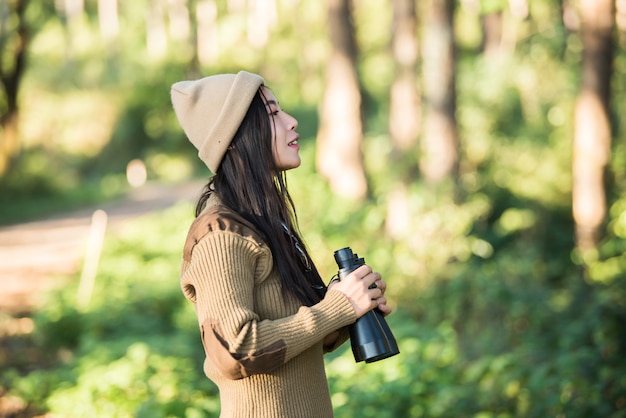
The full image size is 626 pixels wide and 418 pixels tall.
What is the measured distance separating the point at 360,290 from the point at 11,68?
92.3ft

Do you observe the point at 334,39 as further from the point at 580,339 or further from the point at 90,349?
the point at 580,339

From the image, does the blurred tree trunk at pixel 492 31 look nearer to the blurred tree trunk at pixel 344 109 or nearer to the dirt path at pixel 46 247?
the dirt path at pixel 46 247

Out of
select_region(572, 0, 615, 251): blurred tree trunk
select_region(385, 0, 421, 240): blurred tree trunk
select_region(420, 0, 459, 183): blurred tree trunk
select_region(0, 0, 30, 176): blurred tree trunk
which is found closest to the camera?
select_region(572, 0, 615, 251): blurred tree trunk

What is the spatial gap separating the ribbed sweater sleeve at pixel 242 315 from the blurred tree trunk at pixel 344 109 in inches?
599

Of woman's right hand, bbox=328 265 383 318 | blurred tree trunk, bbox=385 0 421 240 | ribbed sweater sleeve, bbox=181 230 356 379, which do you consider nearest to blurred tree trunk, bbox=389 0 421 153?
blurred tree trunk, bbox=385 0 421 240

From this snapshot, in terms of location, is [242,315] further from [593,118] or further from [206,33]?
[206,33]

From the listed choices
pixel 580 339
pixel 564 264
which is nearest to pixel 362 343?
pixel 580 339

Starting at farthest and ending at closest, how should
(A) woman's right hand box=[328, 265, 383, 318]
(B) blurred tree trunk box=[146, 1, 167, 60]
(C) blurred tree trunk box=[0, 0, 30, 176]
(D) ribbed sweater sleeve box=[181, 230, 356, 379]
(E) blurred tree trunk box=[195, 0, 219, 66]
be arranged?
(B) blurred tree trunk box=[146, 1, 167, 60]
(E) blurred tree trunk box=[195, 0, 219, 66]
(C) blurred tree trunk box=[0, 0, 30, 176]
(A) woman's right hand box=[328, 265, 383, 318]
(D) ribbed sweater sleeve box=[181, 230, 356, 379]

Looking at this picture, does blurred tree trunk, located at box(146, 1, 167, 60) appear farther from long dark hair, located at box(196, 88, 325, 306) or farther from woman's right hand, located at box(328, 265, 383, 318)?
woman's right hand, located at box(328, 265, 383, 318)

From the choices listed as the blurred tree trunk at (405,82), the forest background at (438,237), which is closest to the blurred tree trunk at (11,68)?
the forest background at (438,237)

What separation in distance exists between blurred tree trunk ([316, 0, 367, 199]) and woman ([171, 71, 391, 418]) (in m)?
15.0

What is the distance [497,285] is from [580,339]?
109 inches

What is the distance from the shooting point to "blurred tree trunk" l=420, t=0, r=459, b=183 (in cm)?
1273

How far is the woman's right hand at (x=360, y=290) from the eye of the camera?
2566 mm
